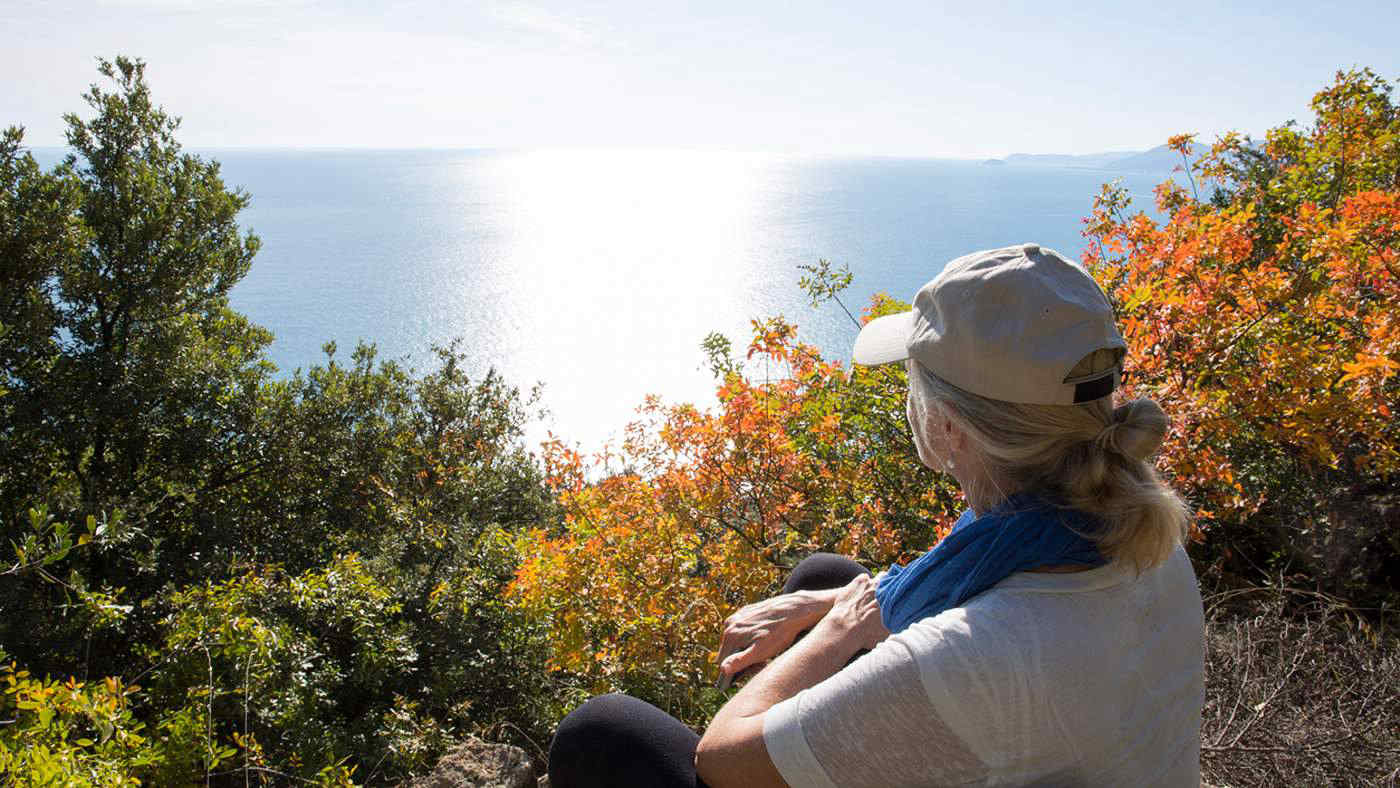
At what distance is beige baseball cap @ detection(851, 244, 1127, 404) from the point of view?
1.15 m

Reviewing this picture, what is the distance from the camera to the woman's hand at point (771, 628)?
177cm

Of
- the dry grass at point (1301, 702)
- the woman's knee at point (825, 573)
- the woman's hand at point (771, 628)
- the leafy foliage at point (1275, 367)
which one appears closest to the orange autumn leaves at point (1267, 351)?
the leafy foliage at point (1275, 367)

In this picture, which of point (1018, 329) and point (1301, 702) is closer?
point (1018, 329)

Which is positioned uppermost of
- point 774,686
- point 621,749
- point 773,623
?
point 774,686

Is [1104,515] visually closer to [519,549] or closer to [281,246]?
[519,549]

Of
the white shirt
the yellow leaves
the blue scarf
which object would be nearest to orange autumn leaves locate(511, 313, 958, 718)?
the yellow leaves

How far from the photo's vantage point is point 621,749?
1533mm

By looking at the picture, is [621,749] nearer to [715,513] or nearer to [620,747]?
[620,747]

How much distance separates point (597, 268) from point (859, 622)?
169 feet

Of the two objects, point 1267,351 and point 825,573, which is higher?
point 1267,351

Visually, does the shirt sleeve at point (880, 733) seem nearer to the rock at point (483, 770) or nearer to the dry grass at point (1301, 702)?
the dry grass at point (1301, 702)

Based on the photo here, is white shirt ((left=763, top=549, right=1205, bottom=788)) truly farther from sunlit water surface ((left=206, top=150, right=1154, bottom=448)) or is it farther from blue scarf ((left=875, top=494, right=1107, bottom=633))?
sunlit water surface ((left=206, top=150, right=1154, bottom=448))

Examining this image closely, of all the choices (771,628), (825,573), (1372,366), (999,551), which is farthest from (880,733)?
(1372,366)

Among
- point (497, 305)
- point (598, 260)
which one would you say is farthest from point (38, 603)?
point (598, 260)
